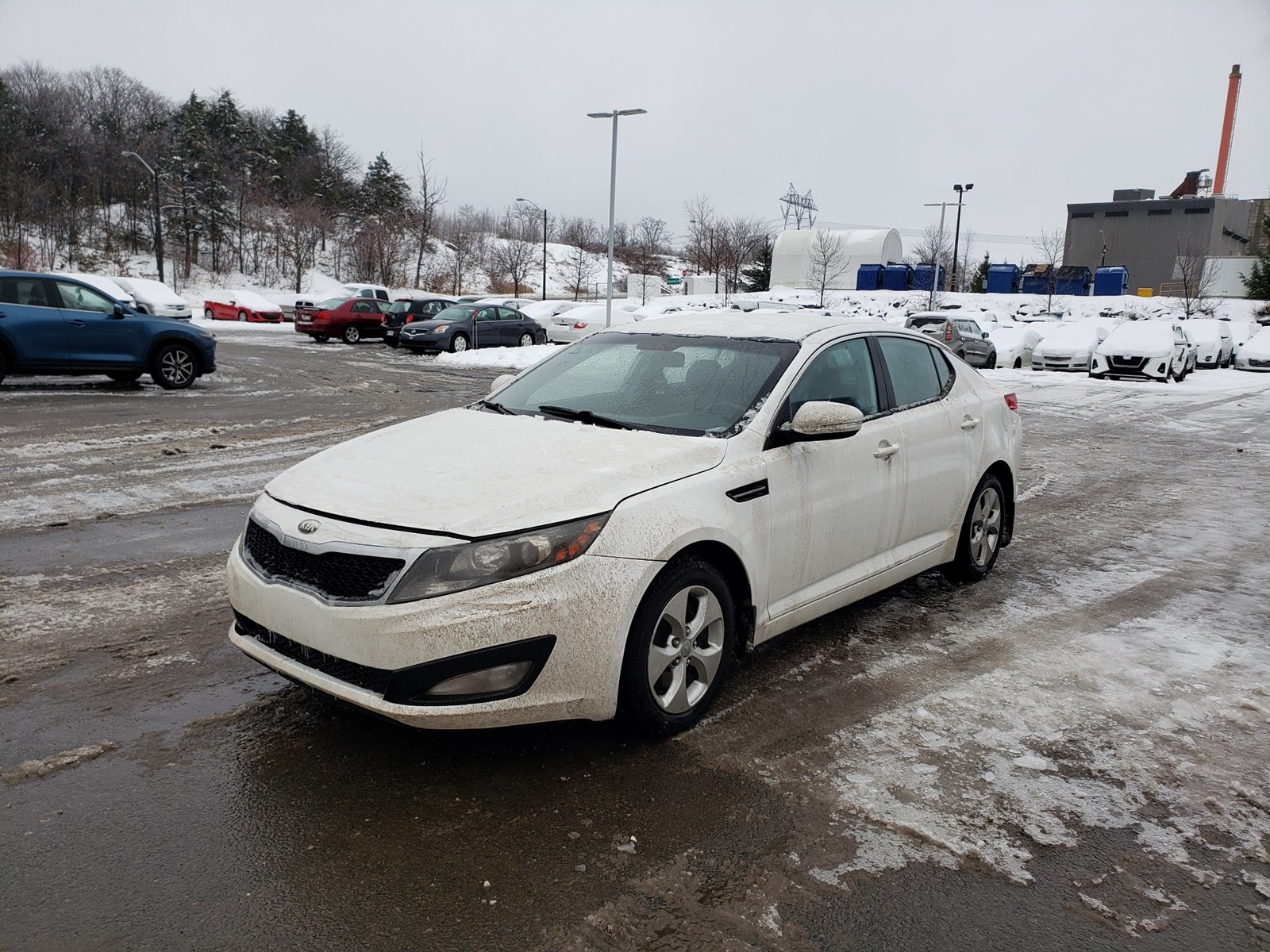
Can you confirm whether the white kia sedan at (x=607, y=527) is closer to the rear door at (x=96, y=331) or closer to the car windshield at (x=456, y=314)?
the rear door at (x=96, y=331)

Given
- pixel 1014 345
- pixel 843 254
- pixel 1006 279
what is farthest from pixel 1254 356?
pixel 843 254

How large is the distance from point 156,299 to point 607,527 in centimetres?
3203

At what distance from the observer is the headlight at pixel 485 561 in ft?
9.76

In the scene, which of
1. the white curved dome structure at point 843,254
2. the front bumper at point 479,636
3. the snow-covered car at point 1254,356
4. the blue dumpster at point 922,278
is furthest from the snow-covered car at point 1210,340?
the white curved dome structure at point 843,254

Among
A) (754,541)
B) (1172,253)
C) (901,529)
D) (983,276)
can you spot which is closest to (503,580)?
(754,541)

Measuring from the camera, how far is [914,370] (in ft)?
17.0

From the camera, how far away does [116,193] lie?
7362cm

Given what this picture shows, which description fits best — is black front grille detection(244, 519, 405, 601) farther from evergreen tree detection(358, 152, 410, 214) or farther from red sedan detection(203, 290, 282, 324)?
evergreen tree detection(358, 152, 410, 214)

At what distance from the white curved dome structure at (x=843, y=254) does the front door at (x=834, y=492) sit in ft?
221

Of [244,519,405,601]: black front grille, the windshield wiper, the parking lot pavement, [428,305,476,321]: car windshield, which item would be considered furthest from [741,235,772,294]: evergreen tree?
[244,519,405,601]: black front grille

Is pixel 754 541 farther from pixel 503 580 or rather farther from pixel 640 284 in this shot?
pixel 640 284

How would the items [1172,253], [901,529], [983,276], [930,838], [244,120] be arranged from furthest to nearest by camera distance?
[244,120]
[1172,253]
[983,276]
[901,529]
[930,838]

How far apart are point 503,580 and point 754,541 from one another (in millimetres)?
1188

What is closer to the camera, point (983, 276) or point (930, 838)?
point (930, 838)
